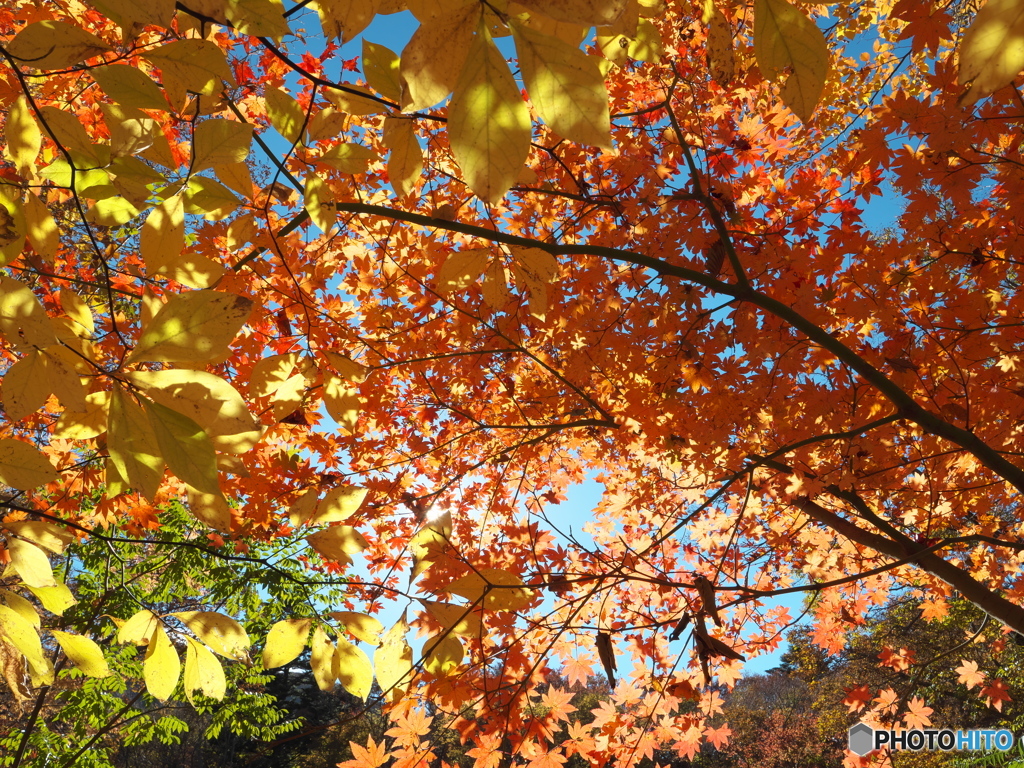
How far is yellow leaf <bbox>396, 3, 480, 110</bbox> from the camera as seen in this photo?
1.32 feet

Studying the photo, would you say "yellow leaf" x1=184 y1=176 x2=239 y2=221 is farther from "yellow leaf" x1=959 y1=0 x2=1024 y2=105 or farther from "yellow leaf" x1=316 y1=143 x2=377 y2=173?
"yellow leaf" x1=959 y1=0 x2=1024 y2=105

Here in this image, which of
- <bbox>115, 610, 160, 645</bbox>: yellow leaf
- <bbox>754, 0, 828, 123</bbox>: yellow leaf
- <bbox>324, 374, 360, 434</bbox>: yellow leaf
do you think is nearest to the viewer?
<bbox>754, 0, 828, 123</bbox>: yellow leaf

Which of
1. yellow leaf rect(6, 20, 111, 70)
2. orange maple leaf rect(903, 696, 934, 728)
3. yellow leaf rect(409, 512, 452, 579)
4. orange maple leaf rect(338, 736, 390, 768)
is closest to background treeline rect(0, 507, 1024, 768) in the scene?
orange maple leaf rect(903, 696, 934, 728)

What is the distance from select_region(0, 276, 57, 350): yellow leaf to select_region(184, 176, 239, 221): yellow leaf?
301 mm

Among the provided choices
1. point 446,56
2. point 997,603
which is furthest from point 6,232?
point 997,603

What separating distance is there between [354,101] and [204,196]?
0.24 metres

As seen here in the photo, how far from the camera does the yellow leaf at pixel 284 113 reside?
87 centimetres

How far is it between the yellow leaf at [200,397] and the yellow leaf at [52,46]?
395mm

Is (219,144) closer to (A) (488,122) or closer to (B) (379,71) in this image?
(B) (379,71)

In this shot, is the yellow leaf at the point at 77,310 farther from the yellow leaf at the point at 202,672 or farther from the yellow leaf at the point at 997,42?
the yellow leaf at the point at 997,42

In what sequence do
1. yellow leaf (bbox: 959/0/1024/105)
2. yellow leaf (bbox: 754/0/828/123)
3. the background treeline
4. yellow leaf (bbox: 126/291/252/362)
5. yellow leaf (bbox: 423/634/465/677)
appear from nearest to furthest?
yellow leaf (bbox: 959/0/1024/105) → yellow leaf (bbox: 754/0/828/123) → yellow leaf (bbox: 126/291/252/362) → yellow leaf (bbox: 423/634/465/677) → the background treeline

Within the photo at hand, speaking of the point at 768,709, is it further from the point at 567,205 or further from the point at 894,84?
the point at 567,205

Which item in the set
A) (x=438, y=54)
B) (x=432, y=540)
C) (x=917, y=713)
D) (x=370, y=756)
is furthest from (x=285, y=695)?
(x=438, y=54)

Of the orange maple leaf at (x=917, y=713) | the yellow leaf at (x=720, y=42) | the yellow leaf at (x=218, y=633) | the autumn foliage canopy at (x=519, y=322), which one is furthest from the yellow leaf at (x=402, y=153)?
the orange maple leaf at (x=917, y=713)
